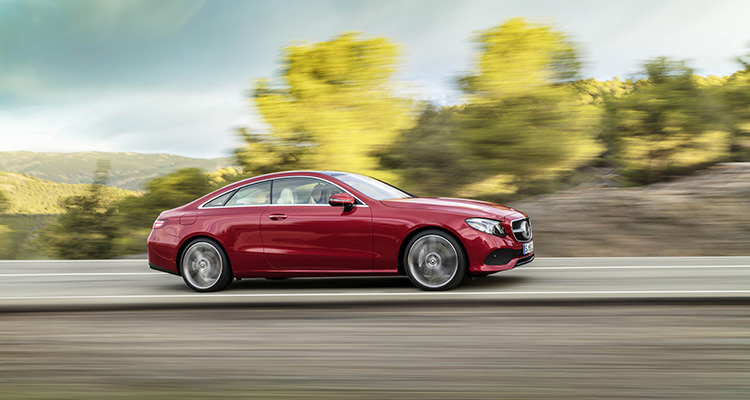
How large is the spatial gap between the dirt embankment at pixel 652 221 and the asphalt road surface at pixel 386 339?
578cm

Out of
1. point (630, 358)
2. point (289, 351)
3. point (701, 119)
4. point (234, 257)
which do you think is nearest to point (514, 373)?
point (630, 358)

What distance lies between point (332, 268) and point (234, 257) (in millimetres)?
1229

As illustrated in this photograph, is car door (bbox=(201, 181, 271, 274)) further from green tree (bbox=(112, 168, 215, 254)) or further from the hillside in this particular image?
the hillside

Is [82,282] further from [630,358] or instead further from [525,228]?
[630,358]

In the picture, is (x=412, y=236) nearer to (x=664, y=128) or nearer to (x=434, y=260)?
(x=434, y=260)

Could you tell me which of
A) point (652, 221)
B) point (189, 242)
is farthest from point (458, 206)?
point (652, 221)

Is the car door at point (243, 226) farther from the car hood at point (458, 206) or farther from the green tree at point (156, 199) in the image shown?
the green tree at point (156, 199)

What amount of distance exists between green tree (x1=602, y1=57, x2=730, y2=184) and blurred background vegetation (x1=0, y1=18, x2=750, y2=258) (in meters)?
0.04

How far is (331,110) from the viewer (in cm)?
2320

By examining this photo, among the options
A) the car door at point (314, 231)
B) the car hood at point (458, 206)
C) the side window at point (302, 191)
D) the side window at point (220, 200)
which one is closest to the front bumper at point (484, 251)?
the car hood at point (458, 206)

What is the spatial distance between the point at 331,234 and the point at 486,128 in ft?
47.1

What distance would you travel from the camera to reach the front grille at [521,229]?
317 inches

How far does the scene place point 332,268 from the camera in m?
8.11

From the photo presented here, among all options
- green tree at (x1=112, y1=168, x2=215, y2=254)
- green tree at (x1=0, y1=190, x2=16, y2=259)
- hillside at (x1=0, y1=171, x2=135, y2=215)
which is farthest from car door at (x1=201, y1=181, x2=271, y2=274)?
green tree at (x1=0, y1=190, x2=16, y2=259)
